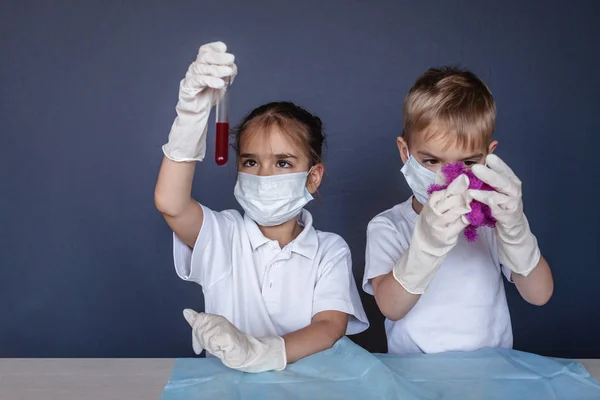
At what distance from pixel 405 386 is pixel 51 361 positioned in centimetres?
77

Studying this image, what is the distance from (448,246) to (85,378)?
0.78 meters

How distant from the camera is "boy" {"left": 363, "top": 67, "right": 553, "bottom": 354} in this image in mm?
1383

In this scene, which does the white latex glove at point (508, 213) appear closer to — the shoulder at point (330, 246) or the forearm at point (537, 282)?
the forearm at point (537, 282)

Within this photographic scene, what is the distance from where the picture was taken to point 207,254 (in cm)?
169

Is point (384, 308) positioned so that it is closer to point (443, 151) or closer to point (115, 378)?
point (443, 151)

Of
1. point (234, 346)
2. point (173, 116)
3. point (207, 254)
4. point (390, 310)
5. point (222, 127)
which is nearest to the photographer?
point (234, 346)

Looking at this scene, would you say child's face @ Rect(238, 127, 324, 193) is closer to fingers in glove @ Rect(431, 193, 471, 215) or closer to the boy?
the boy

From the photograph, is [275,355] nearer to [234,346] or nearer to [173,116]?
[234,346]

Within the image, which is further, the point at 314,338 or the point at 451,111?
the point at 451,111

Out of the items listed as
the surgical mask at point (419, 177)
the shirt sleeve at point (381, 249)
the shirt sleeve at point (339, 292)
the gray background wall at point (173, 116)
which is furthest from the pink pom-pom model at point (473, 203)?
the gray background wall at point (173, 116)

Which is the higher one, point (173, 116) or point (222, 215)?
point (173, 116)

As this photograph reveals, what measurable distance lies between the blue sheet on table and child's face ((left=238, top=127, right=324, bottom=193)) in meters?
0.48

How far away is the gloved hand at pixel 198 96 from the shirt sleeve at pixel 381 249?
0.49 meters

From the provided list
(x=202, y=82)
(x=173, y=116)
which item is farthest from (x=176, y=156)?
(x=173, y=116)
